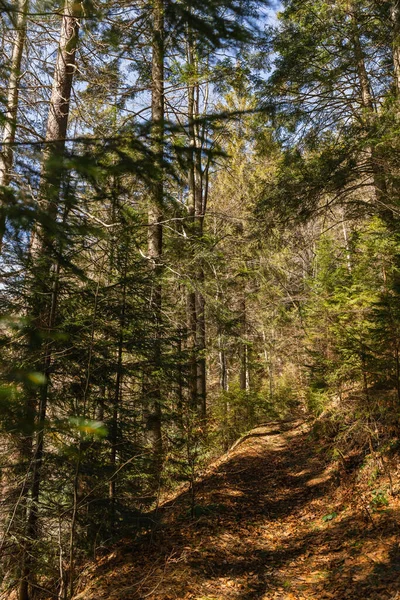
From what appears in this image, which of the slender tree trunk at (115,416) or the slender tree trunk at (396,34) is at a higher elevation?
the slender tree trunk at (396,34)

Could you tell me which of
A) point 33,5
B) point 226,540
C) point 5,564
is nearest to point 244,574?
point 226,540

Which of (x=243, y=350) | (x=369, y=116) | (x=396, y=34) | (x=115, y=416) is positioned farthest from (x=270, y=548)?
(x=396, y=34)

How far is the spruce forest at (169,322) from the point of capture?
316 centimetres

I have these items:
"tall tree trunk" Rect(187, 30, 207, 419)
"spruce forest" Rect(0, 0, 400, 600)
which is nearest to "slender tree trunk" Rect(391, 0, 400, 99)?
"spruce forest" Rect(0, 0, 400, 600)

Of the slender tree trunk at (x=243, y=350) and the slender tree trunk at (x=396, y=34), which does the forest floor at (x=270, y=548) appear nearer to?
the slender tree trunk at (x=243, y=350)

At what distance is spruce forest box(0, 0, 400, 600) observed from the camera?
3.16 meters

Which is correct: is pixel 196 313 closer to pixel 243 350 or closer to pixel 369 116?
pixel 243 350

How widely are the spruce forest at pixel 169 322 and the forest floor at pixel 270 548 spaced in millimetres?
36

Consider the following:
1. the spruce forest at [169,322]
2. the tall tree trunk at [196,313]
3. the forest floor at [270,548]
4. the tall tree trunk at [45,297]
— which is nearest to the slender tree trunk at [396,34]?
the spruce forest at [169,322]

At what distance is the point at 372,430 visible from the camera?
6.80 metres

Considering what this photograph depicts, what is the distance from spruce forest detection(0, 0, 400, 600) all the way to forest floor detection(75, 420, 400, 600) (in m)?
0.04

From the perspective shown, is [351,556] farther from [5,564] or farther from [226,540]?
[5,564]

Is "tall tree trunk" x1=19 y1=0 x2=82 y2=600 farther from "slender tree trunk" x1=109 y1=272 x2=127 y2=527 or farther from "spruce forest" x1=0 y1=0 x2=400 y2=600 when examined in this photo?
"slender tree trunk" x1=109 y1=272 x2=127 y2=527

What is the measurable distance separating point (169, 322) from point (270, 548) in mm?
3961
